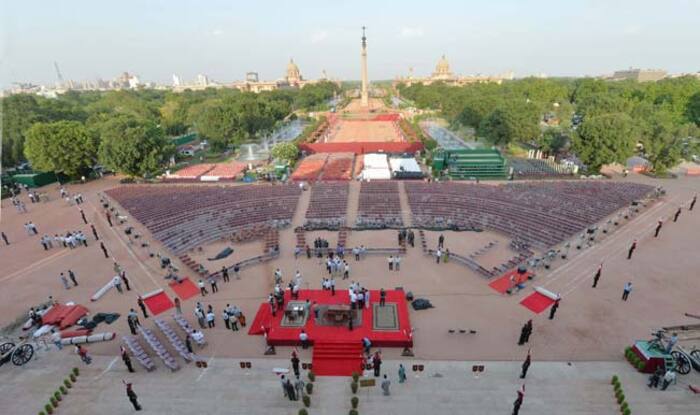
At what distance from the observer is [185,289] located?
80.2 ft

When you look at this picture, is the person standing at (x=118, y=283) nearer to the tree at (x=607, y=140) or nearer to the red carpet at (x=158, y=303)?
the red carpet at (x=158, y=303)

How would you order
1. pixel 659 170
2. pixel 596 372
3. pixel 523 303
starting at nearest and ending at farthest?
pixel 596 372 → pixel 523 303 → pixel 659 170

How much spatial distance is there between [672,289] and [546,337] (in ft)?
37.6

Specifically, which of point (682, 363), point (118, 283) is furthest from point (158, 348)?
point (682, 363)

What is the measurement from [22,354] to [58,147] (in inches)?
1534

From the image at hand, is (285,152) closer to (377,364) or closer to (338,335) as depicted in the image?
(338,335)

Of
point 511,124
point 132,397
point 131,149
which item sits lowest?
point 132,397

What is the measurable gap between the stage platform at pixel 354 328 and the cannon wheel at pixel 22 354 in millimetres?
11165

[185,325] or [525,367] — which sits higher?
[525,367]

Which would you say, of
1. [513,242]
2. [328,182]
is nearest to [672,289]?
[513,242]

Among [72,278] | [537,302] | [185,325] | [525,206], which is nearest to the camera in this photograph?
[185,325]

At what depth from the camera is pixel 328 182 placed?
46.2 m

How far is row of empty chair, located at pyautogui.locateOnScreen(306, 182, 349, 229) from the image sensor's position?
3466 cm

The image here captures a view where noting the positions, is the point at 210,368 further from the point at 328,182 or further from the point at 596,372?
the point at 328,182
